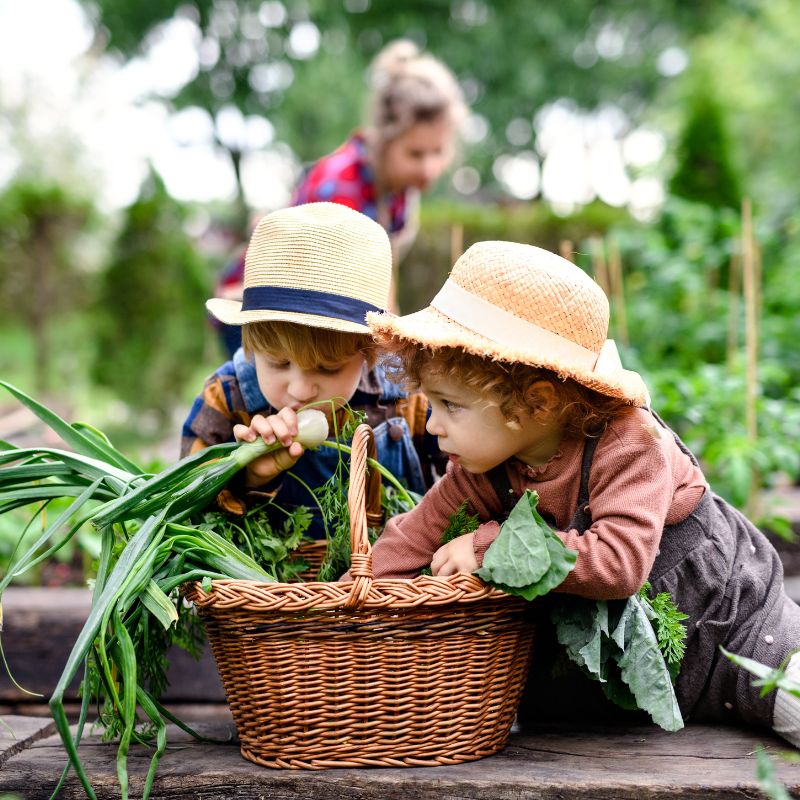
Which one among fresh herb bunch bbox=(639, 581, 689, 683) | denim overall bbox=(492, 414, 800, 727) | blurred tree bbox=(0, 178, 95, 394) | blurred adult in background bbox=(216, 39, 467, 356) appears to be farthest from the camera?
blurred tree bbox=(0, 178, 95, 394)

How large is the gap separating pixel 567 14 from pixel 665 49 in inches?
122

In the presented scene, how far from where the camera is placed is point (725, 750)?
185 centimetres

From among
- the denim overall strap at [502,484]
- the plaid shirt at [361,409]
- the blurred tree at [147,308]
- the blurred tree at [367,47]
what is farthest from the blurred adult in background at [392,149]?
the blurred tree at [367,47]

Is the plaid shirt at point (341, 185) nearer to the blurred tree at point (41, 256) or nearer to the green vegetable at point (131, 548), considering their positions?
the green vegetable at point (131, 548)

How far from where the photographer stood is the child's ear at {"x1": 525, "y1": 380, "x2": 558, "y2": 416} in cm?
176

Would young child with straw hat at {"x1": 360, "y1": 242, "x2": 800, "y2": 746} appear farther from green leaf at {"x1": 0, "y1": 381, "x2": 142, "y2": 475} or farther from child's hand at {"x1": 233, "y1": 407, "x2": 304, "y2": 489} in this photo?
green leaf at {"x1": 0, "y1": 381, "x2": 142, "y2": 475}

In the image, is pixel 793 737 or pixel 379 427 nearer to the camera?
pixel 793 737

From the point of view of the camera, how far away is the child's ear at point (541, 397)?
1762 millimetres

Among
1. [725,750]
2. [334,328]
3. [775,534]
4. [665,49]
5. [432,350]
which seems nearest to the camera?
[432,350]

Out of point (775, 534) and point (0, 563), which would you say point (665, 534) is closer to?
point (775, 534)

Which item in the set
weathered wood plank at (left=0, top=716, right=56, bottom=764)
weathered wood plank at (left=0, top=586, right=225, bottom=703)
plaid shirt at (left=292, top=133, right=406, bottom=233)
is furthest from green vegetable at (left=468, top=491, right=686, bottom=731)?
plaid shirt at (left=292, top=133, right=406, bottom=233)

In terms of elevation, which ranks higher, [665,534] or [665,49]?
[665,49]

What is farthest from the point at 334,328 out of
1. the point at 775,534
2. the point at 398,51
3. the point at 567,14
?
the point at 567,14

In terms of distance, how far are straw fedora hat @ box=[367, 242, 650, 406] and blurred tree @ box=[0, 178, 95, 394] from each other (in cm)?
616
